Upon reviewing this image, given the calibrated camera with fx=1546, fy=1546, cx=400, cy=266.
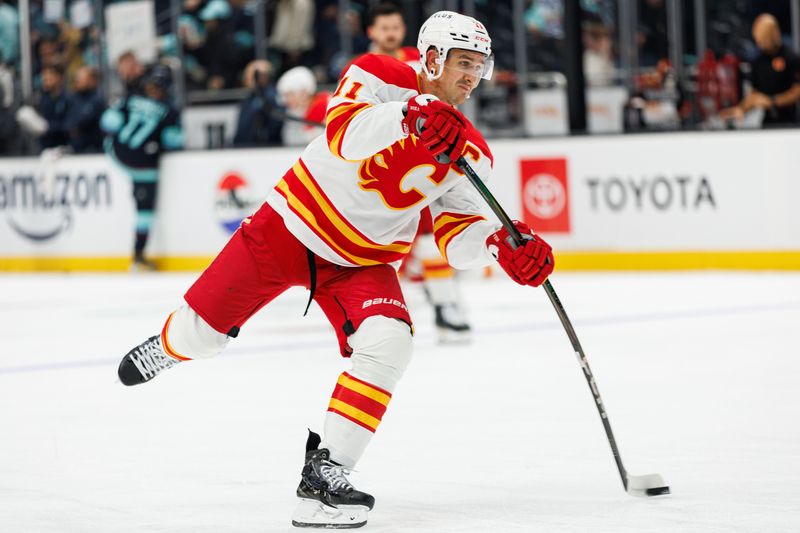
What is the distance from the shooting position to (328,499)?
320 cm

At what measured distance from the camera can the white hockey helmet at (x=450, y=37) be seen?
3393 millimetres

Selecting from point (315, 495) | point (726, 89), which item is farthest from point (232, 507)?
point (726, 89)

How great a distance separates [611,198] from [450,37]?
6.01 m

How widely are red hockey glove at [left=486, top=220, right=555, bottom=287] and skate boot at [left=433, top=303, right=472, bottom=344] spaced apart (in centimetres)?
301

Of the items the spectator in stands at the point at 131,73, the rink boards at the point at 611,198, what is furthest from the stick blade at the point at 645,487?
the spectator in stands at the point at 131,73

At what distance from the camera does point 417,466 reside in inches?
150

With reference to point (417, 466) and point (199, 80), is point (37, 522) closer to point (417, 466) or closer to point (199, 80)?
point (417, 466)

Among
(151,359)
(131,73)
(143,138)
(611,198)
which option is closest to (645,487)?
(151,359)

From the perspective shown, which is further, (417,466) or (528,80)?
(528,80)

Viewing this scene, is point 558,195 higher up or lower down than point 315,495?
higher up

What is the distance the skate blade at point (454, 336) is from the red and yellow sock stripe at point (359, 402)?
316cm

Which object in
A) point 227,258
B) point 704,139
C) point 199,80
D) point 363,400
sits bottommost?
point 363,400

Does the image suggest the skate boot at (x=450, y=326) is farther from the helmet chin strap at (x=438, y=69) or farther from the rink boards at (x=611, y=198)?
the helmet chin strap at (x=438, y=69)

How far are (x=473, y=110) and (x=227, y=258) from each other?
7628 millimetres
